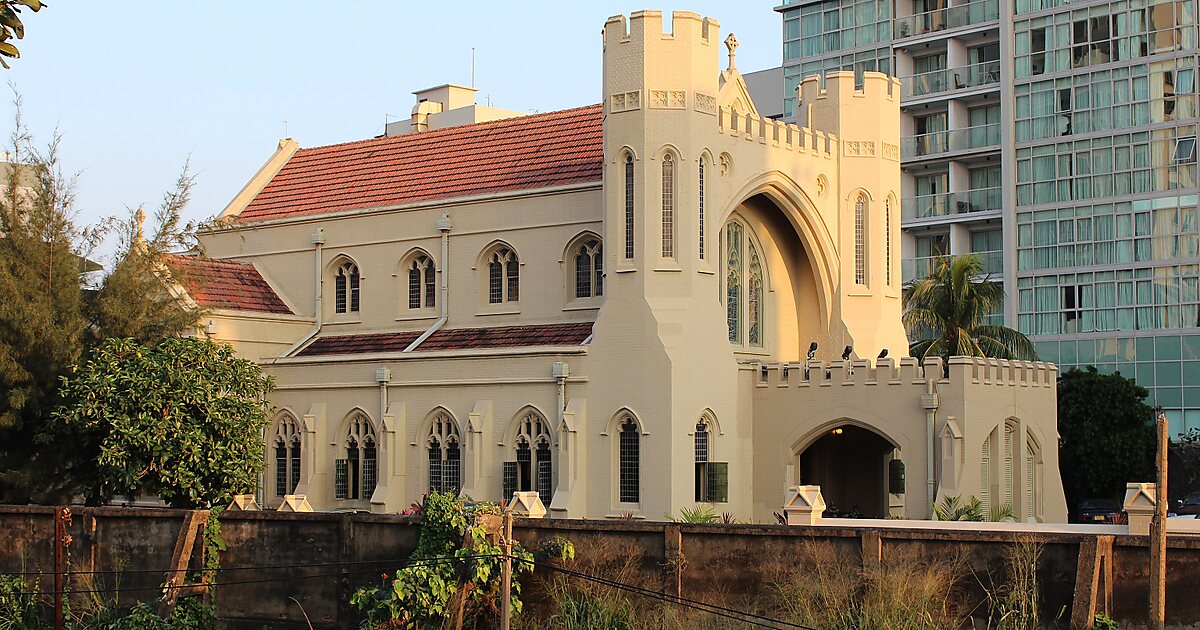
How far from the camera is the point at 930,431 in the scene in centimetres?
3547

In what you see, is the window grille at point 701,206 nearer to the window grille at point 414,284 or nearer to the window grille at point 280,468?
the window grille at point 414,284

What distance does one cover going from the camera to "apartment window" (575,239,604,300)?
39.5 m

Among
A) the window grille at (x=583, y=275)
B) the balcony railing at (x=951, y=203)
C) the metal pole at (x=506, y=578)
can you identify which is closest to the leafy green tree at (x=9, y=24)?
the metal pole at (x=506, y=578)

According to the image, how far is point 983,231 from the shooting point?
6588 centimetres

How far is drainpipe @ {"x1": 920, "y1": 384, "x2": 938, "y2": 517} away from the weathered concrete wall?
→ 11.1 m

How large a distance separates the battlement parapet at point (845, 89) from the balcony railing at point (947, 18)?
24565mm

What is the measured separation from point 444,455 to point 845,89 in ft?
45.9

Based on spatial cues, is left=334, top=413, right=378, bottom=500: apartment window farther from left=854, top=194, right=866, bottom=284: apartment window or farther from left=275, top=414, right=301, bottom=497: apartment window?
left=854, top=194, right=866, bottom=284: apartment window

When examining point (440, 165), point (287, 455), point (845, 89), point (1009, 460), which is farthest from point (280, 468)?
point (1009, 460)

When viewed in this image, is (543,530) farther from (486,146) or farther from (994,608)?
(486,146)

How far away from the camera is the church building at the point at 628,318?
3597cm

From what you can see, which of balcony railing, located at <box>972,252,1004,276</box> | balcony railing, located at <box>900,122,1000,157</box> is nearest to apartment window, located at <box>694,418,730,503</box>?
balcony railing, located at <box>972,252,1004,276</box>

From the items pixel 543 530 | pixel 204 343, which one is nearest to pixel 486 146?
pixel 204 343

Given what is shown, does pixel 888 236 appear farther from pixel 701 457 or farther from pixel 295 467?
pixel 295 467
